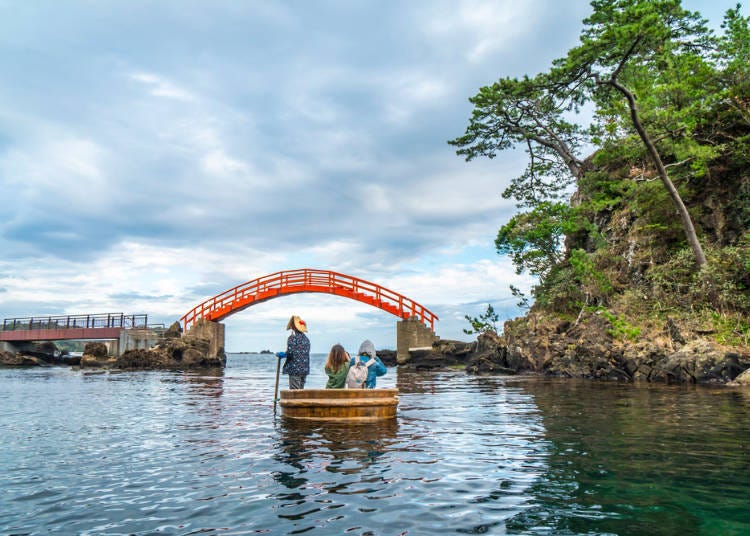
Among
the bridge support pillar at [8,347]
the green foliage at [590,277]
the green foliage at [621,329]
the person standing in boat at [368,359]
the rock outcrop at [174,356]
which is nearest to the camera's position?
the person standing in boat at [368,359]

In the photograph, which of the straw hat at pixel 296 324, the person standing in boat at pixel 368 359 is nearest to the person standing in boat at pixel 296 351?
the straw hat at pixel 296 324

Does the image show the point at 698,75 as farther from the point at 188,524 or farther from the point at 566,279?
the point at 188,524

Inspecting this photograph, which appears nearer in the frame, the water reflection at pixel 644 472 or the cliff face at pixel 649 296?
the water reflection at pixel 644 472

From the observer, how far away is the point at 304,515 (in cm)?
448

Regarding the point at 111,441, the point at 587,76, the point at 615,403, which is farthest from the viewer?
the point at 587,76

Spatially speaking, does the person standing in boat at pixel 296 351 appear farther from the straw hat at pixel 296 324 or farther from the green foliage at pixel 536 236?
the green foliage at pixel 536 236

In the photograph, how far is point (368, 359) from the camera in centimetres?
1070

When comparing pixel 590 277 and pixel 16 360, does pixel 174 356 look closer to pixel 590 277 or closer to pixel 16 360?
pixel 16 360

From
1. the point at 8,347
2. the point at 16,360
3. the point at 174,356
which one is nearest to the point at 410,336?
the point at 174,356

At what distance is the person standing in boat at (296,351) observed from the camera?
Result: 11312 mm

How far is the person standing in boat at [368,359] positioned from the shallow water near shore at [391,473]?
1.05 metres

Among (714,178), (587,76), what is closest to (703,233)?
(714,178)

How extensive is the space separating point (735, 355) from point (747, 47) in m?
13.6

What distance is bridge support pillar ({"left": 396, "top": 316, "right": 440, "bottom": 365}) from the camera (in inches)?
1492
